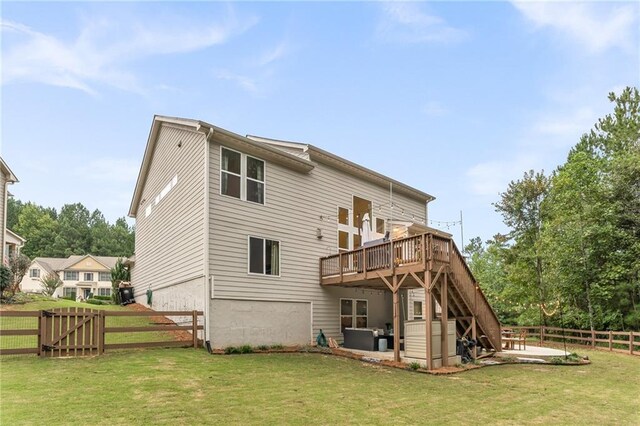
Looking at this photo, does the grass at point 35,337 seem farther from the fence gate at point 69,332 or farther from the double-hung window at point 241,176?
the double-hung window at point 241,176

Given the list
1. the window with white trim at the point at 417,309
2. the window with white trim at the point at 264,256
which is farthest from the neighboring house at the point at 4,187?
the window with white trim at the point at 417,309

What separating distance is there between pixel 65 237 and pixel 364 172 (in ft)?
217

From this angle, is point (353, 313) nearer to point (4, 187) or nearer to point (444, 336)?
point (444, 336)

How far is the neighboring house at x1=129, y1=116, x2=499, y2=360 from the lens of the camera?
527 inches

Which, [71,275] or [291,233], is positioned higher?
[291,233]

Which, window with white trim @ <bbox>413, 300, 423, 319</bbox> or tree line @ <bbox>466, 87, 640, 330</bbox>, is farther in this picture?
tree line @ <bbox>466, 87, 640, 330</bbox>

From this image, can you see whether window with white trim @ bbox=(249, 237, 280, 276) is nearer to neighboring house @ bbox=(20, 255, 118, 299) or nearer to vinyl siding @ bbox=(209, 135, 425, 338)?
vinyl siding @ bbox=(209, 135, 425, 338)

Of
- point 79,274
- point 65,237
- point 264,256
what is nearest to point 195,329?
point 264,256

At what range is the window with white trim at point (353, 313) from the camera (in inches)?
664

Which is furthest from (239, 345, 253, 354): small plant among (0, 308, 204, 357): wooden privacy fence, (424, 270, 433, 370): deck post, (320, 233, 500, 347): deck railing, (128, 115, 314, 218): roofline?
(128, 115, 314, 218): roofline

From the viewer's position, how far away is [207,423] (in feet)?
18.8

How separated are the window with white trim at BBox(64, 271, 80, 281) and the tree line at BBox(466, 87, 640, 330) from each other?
50204mm

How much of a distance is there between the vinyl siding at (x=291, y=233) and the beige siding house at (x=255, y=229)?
0.12 ft

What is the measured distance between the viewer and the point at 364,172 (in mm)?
18406
